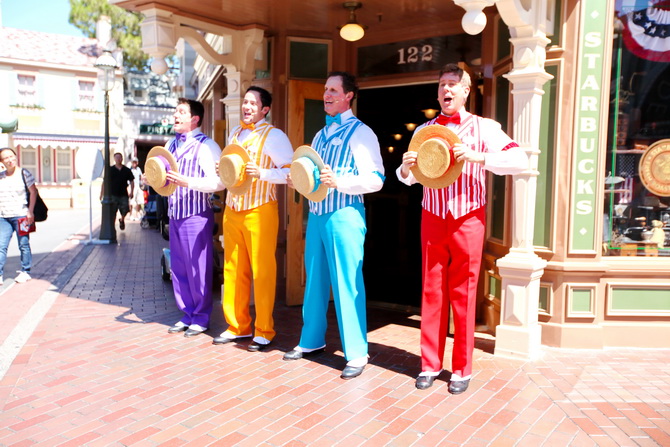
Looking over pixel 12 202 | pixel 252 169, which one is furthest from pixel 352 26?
pixel 12 202

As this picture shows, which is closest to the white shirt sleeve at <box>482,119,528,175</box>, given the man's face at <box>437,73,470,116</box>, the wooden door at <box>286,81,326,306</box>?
the man's face at <box>437,73,470,116</box>

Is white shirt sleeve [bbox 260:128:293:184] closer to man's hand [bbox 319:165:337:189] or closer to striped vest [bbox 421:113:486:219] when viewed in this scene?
man's hand [bbox 319:165:337:189]

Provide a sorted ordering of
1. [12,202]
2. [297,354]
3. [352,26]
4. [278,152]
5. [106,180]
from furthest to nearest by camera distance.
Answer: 1. [106,180]
2. [12,202]
3. [352,26]
4. [278,152]
5. [297,354]

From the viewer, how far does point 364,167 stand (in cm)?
391

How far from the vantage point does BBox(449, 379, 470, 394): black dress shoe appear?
12.2 feet

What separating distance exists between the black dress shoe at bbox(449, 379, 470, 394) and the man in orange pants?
5.13 feet

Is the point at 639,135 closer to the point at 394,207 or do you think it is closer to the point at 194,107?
the point at 194,107

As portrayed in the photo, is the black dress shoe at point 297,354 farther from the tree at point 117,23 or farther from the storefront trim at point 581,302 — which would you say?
the tree at point 117,23

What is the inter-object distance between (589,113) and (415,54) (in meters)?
2.05

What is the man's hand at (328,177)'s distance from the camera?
3786mm

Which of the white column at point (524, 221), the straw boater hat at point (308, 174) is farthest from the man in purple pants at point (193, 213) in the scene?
the white column at point (524, 221)

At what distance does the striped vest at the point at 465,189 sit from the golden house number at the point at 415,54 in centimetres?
234

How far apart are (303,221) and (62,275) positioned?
13.1 feet

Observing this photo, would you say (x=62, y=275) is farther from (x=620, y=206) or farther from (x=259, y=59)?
(x=620, y=206)
